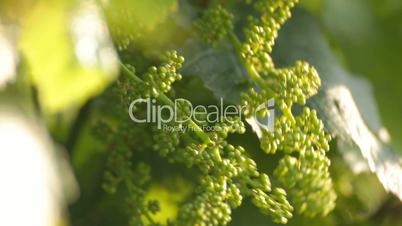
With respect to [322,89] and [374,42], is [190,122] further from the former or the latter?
[374,42]

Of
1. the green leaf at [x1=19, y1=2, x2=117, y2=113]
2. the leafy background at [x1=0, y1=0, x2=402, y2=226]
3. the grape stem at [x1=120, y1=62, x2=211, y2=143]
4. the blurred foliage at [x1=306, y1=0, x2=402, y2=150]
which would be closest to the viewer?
the green leaf at [x1=19, y1=2, x2=117, y2=113]

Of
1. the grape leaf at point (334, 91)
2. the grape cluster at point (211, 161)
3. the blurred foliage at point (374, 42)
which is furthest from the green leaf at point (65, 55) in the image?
the blurred foliage at point (374, 42)

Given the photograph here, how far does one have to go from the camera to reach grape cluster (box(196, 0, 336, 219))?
0.74 metres

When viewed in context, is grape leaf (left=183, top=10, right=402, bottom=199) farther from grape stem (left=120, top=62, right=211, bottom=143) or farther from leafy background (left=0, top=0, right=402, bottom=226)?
grape stem (left=120, top=62, right=211, bottom=143)

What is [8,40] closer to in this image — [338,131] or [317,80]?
[317,80]

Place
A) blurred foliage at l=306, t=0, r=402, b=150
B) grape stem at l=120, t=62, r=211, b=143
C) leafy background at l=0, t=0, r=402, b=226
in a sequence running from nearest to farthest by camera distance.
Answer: grape stem at l=120, t=62, r=211, b=143 < leafy background at l=0, t=0, r=402, b=226 < blurred foliage at l=306, t=0, r=402, b=150

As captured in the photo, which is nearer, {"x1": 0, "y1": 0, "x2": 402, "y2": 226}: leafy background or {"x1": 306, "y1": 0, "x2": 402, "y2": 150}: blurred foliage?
{"x1": 0, "y1": 0, "x2": 402, "y2": 226}: leafy background

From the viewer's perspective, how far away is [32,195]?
44cm

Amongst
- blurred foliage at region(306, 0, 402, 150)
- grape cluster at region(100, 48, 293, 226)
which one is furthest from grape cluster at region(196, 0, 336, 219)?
blurred foliage at region(306, 0, 402, 150)

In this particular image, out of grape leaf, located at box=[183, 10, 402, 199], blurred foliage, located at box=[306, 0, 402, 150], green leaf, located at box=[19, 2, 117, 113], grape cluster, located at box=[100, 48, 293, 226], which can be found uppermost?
blurred foliage, located at box=[306, 0, 402, 150]

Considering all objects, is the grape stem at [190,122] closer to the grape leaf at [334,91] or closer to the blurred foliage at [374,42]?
the grape leaf at [334,91]

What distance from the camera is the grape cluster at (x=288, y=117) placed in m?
0.74

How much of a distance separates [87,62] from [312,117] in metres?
0.43

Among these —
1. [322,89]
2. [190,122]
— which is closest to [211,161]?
[190,122]
